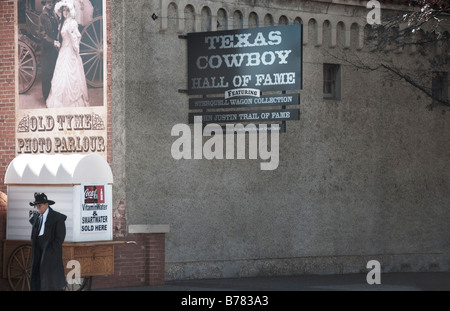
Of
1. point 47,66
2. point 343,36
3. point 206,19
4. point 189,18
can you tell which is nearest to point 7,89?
point 47,66

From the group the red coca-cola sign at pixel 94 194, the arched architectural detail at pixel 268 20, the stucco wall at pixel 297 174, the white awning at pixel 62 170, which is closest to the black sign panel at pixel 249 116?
the stucco wall at pixel 297 174

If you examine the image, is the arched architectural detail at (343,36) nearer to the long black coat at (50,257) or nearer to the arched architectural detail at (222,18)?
the arched architectural detail at (222,18)

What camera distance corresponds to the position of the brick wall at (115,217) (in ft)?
74.1

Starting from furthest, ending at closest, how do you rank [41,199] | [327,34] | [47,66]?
[327,34] < [47,66] < [41,199]

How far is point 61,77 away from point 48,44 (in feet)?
2.62

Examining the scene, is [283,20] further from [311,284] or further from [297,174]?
[311,284]

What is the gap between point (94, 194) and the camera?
20.6 meters

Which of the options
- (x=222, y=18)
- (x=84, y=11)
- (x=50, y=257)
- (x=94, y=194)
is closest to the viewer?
(x=50, y=257)

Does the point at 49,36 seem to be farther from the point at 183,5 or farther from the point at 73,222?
the point at 73,222

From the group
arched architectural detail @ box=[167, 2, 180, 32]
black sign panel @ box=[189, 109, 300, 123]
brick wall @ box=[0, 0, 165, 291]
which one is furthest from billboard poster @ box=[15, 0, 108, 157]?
black sign panel @ box=[189, 109, 300, 123]

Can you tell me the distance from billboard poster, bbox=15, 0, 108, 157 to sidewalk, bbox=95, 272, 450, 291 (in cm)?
331

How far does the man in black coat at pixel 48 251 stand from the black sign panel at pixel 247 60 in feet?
17.4

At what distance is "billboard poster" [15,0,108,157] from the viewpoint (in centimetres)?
2309

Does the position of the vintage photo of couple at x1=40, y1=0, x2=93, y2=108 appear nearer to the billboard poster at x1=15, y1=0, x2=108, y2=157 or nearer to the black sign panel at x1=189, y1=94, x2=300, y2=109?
the billboard poster at x1=15, y1=0, x2=108, y2=157
